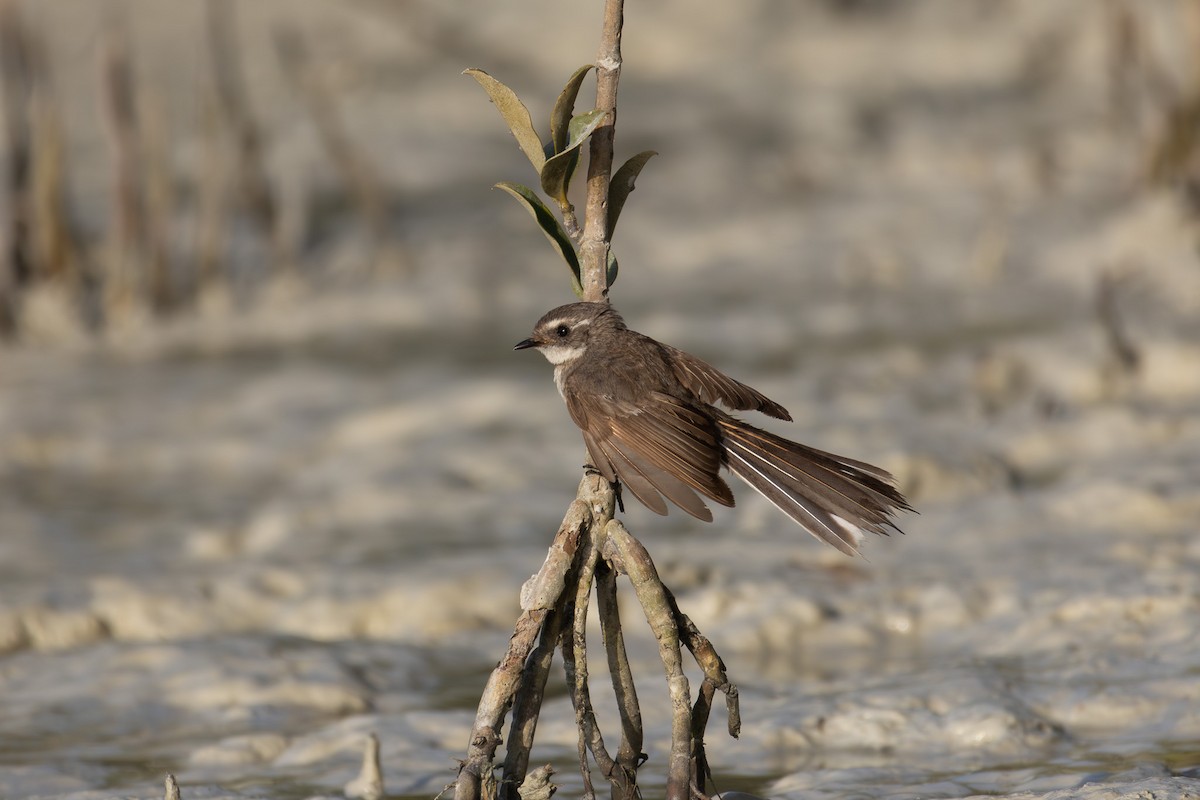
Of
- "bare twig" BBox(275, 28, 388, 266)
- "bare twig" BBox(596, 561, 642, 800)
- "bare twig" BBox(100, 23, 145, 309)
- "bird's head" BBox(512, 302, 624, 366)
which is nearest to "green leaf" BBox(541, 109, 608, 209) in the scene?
"bird's head" BBox(512, 302, 624, 366)

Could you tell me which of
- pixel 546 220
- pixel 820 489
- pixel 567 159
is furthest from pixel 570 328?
pixel 820 489

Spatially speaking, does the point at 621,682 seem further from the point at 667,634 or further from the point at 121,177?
the point at 121,177

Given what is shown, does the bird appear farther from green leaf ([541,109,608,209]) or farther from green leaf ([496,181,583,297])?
green leaf ([541,109,608,209])

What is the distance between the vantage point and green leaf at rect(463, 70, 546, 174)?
2764 millimetres

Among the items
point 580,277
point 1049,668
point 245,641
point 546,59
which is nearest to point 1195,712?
point 1049,668

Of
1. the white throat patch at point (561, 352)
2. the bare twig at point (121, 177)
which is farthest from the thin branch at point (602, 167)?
the bare twig at point (121, 177)

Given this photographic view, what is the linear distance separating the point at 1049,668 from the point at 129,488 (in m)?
3.91

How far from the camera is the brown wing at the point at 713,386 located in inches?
114

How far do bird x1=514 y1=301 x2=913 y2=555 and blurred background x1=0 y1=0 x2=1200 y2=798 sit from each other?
2.23 feet

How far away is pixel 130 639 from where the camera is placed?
4.53 m

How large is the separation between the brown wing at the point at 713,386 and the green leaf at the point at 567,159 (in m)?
0.36

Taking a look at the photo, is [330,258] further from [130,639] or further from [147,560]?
[130,639]

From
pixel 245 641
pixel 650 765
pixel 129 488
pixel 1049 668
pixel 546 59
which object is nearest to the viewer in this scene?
pixel 650 765

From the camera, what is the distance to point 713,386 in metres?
2.91
